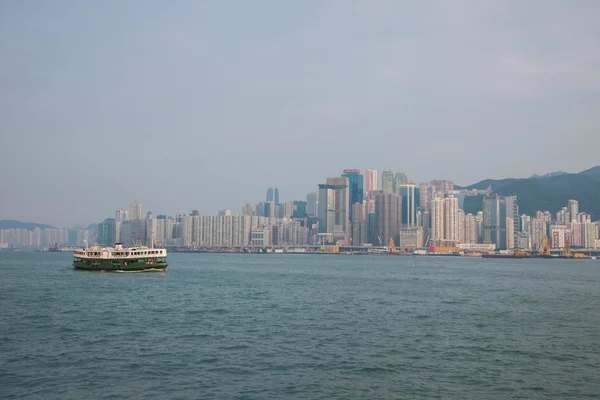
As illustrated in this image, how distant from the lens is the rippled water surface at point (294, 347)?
2305 cm

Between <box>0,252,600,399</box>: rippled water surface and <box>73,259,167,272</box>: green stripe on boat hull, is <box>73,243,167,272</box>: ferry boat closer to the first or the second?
<box>73,259,167,272</box>: green stripe on boat hull

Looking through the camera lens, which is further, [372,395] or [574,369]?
[574,369]

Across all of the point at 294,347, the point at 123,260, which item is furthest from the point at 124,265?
the point at 294,347

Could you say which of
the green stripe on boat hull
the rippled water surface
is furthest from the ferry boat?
the rippled water surface

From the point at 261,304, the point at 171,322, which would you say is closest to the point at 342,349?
the point at 171,322

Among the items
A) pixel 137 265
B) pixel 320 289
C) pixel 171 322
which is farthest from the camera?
pixel 137 265

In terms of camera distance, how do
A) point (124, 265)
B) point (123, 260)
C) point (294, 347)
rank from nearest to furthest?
point (294, 347), point (124, 265), point (123, 260)

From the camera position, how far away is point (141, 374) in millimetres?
24641

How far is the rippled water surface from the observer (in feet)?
75.6

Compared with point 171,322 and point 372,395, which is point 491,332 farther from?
point 171,322

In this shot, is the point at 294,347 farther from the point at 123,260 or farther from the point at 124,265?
the point at 123,260

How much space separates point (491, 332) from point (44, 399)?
2565 cm

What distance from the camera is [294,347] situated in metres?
30.6

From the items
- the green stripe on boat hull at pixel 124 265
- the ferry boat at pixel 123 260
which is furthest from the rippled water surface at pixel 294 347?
the ferry boat at pixel 123 260
